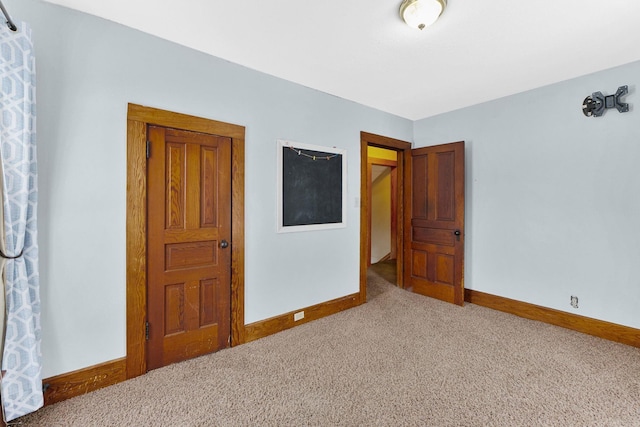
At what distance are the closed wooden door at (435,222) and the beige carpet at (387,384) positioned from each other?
899 mm

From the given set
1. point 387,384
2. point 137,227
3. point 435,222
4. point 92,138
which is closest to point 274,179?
point 137,227

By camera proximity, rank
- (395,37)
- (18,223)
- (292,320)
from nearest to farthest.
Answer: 1. (18,223)
2. (395,37)
3. (292,320)

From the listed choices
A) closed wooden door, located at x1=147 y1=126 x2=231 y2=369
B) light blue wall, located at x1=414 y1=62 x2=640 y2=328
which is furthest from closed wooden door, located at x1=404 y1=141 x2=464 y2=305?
closed wooden door, located at x1=147 y1=126 x2=231 y2=369

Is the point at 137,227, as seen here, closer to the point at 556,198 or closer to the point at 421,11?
the point at 421,11

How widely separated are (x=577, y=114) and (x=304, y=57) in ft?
9.03

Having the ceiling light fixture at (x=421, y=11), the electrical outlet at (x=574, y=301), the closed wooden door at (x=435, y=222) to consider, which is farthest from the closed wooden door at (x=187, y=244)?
the electrical outlet at (x=574, y=301)

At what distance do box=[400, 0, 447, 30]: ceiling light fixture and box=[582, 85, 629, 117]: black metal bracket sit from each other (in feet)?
6.66

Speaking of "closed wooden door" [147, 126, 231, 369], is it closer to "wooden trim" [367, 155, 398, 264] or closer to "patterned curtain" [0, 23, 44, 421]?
"patterned curtain" [0, 23, 44, 421]

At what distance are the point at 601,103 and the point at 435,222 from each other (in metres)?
1.93

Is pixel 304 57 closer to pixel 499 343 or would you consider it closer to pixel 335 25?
pixel 335 25

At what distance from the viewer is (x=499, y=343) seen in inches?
97.3

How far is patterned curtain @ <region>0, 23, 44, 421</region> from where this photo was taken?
147cm

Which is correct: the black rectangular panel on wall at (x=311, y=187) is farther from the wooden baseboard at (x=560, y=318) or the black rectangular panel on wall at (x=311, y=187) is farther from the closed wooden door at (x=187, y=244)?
the wooden baseboard at (x=560, y=318)

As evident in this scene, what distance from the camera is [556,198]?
287 cm
